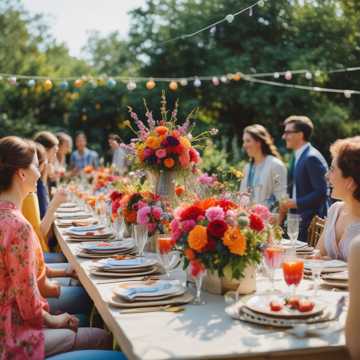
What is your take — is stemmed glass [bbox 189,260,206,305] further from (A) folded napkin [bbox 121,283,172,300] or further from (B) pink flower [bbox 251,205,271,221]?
(B) pink flower [bbox 251,205,271,221]

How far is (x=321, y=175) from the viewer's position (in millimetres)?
4688

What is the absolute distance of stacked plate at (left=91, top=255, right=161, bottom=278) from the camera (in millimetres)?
2482

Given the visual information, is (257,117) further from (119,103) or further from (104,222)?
(104,222)

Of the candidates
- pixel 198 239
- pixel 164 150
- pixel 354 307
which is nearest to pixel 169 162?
pixel 164 150

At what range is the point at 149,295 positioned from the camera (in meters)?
2.07

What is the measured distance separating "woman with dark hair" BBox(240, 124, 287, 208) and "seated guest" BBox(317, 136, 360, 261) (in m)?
2.06

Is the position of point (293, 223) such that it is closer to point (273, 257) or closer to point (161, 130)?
point (273, 257)

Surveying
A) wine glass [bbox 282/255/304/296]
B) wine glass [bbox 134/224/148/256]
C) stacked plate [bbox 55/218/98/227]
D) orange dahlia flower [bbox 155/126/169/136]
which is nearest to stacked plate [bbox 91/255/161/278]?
wine glass [bbox 134/224/148/256]

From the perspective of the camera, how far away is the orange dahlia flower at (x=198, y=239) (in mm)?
2057

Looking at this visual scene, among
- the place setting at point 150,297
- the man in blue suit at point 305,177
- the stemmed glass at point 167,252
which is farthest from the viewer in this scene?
the man in blue suit at point 305,177

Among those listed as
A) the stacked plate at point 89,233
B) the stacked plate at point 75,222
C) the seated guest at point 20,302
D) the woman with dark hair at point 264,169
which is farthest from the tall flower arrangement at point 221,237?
the woman with dark hair at point 264,169

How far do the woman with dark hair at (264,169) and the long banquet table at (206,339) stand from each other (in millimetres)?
3092

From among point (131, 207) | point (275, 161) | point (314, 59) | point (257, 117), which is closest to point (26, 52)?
point (257, 117)

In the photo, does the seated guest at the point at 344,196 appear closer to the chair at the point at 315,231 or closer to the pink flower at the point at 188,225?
the chair at the point at 315,231
